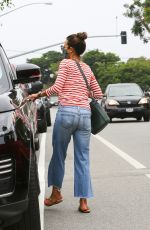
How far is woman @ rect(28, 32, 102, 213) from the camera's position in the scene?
653 centimetres

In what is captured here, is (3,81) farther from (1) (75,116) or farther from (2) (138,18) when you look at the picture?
(2) (138,18)

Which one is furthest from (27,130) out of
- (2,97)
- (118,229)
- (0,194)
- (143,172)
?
(143,172)

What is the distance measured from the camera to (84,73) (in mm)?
6629

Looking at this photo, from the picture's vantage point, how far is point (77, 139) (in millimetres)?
6613

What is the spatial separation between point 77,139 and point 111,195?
4.06 feet

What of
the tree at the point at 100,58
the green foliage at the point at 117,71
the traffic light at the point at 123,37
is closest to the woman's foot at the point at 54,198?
the traffic light at the point at 123,37

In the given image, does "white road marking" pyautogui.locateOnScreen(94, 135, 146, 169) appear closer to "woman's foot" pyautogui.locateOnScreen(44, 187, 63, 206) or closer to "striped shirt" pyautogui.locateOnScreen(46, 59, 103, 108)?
"woman's foot" pyautogui.locateOnScreen(44, 187, 63, 206)

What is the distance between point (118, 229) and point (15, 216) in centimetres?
169

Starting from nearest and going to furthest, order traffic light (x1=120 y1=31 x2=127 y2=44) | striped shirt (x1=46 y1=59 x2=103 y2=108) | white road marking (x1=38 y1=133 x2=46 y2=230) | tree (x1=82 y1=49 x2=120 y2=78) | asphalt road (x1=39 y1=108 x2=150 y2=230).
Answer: asphalt road (x1=39 y1=108 x2=150 y2=230)
striped shirt (x1=46 y1=59 x2=103 y2=108)
white road marking (x1=38 y1=133 x2=46 y2=230)
traffic light (x1=120 y1=31 x2=127 y2=44)
tree (x1=82 y1=49 x2=120 y2=78)

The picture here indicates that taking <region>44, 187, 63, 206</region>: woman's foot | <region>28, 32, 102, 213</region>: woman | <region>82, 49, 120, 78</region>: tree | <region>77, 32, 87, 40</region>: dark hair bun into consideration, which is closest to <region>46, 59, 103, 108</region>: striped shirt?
<region>28, 32, 102, 213</region>: woman

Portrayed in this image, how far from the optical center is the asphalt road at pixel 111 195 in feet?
20.1

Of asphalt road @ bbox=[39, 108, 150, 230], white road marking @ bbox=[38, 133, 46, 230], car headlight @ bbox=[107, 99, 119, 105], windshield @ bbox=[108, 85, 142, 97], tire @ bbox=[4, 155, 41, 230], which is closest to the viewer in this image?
tire @ bbox=[4, 155, 41, 230]

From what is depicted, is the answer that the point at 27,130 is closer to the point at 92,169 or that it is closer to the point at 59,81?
the point at 59,81

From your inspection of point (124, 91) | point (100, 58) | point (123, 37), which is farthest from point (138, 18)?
point (100, 58)
